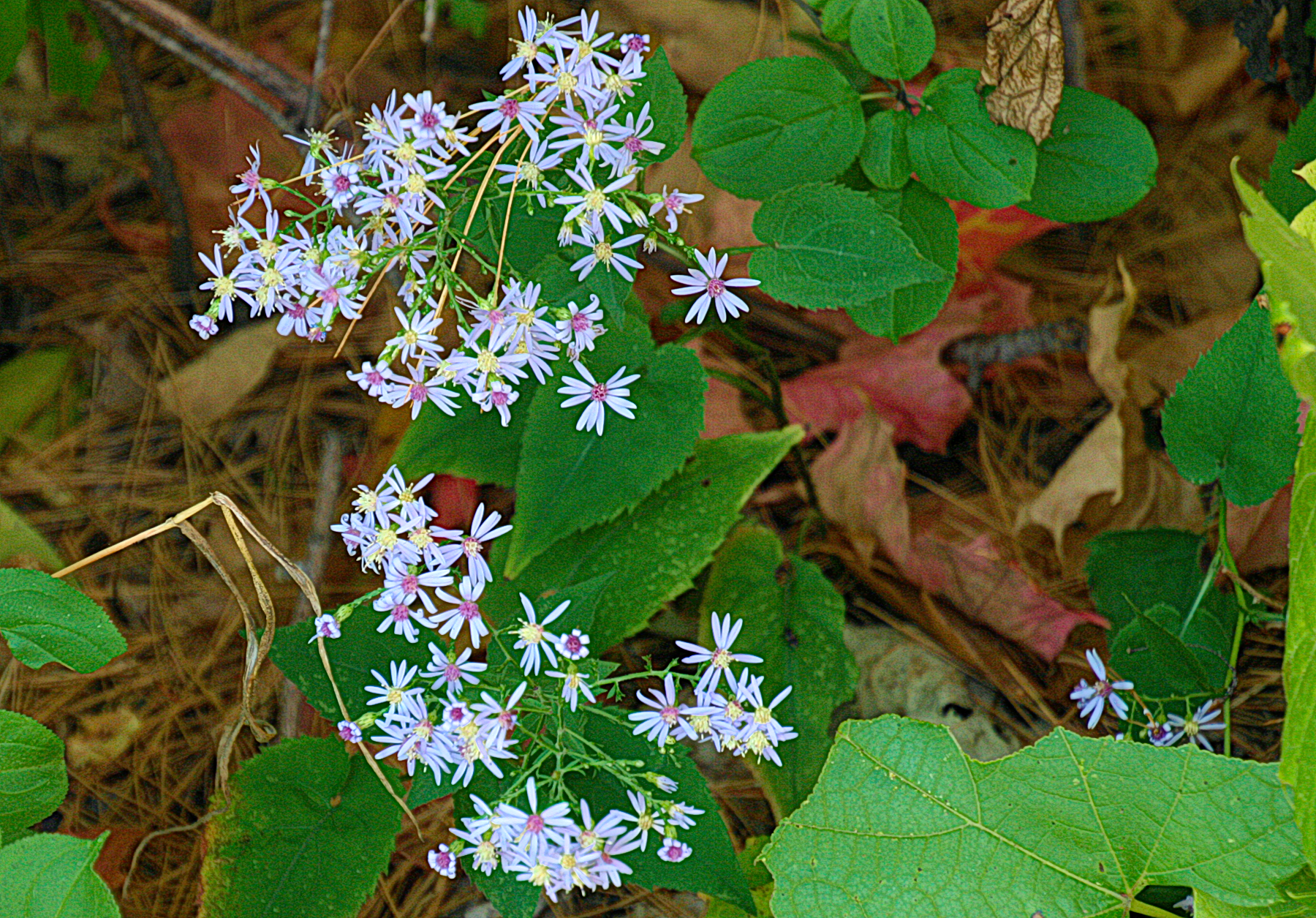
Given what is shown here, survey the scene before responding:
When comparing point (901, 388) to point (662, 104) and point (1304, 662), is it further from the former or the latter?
point (1304, 662)

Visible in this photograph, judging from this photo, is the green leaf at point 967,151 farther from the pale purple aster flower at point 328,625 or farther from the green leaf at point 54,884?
the green leaf at point 54,884

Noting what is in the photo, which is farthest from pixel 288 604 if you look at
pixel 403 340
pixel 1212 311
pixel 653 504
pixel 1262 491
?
pixel 1212 311

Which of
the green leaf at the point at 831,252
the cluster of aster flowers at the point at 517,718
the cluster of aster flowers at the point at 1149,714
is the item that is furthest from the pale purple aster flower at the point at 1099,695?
the green leaf at the point at 831,252

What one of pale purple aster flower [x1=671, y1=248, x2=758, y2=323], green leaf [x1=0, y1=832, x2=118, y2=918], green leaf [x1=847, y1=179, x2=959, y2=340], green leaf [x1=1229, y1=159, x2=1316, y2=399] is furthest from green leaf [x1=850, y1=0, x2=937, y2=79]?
green leaf [x1=0, y1=832, x2=118, y2=918]

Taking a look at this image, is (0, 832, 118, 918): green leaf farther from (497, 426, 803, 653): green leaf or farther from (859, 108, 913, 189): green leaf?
(859, 108, 913, 189): green leaf

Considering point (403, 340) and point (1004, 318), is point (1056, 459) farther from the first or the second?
point (403, 340)

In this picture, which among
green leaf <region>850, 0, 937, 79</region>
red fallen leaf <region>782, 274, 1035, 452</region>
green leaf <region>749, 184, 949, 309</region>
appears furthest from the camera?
red fallen leaf <region>782, 274, 1035, 452</region>
